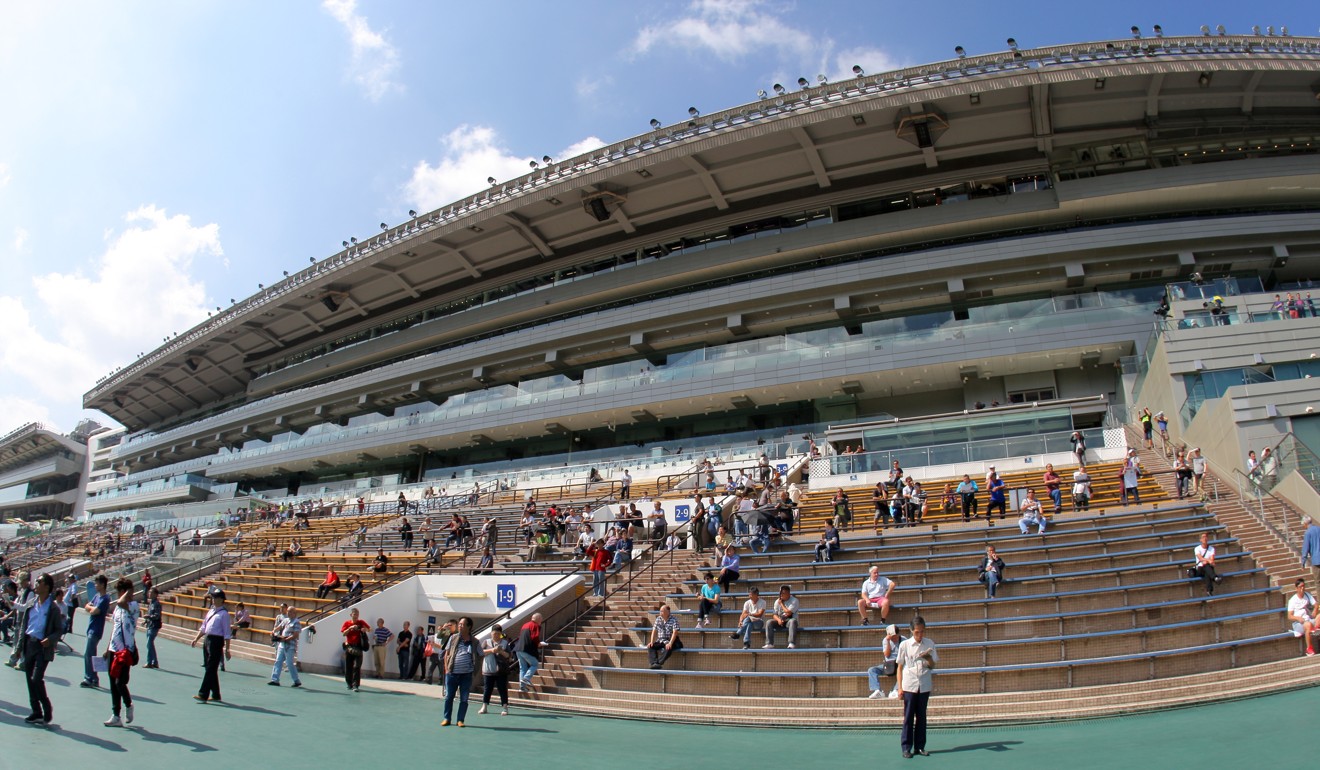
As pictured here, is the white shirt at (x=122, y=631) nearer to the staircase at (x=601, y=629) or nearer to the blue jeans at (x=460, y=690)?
the blue jeans at (x=460, y=690)

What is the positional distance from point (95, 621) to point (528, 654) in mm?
5939

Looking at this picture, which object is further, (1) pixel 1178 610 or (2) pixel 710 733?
(1) pixel 1178 610

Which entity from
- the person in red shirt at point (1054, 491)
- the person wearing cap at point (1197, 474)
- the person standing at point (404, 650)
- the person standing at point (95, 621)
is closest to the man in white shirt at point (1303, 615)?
the person in red shirt at point (1054, 491)

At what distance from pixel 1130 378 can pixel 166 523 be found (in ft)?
186

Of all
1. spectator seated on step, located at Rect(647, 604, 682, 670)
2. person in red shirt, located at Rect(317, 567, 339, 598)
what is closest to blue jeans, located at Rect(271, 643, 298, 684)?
person in red shirt, located at Rect(317, 567, 339, 598)

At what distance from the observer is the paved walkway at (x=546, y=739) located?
647 cm

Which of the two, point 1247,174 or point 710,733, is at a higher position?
point 1247,174

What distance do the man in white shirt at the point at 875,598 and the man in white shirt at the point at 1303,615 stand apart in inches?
194

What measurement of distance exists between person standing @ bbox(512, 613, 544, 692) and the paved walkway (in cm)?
177

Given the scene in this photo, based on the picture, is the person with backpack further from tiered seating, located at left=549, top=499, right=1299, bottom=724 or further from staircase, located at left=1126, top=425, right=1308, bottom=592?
staircase, located at left=1126, top=425, right=1308, bottom=592

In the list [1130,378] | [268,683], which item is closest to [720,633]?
[268,683]

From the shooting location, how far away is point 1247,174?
31.3m

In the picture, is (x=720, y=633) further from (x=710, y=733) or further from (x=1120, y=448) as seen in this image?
(x=1120, y=448)

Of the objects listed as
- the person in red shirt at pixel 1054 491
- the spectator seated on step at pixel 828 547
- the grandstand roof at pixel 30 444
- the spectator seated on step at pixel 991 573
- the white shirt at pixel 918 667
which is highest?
the grandstand roof at pixel 30 444
